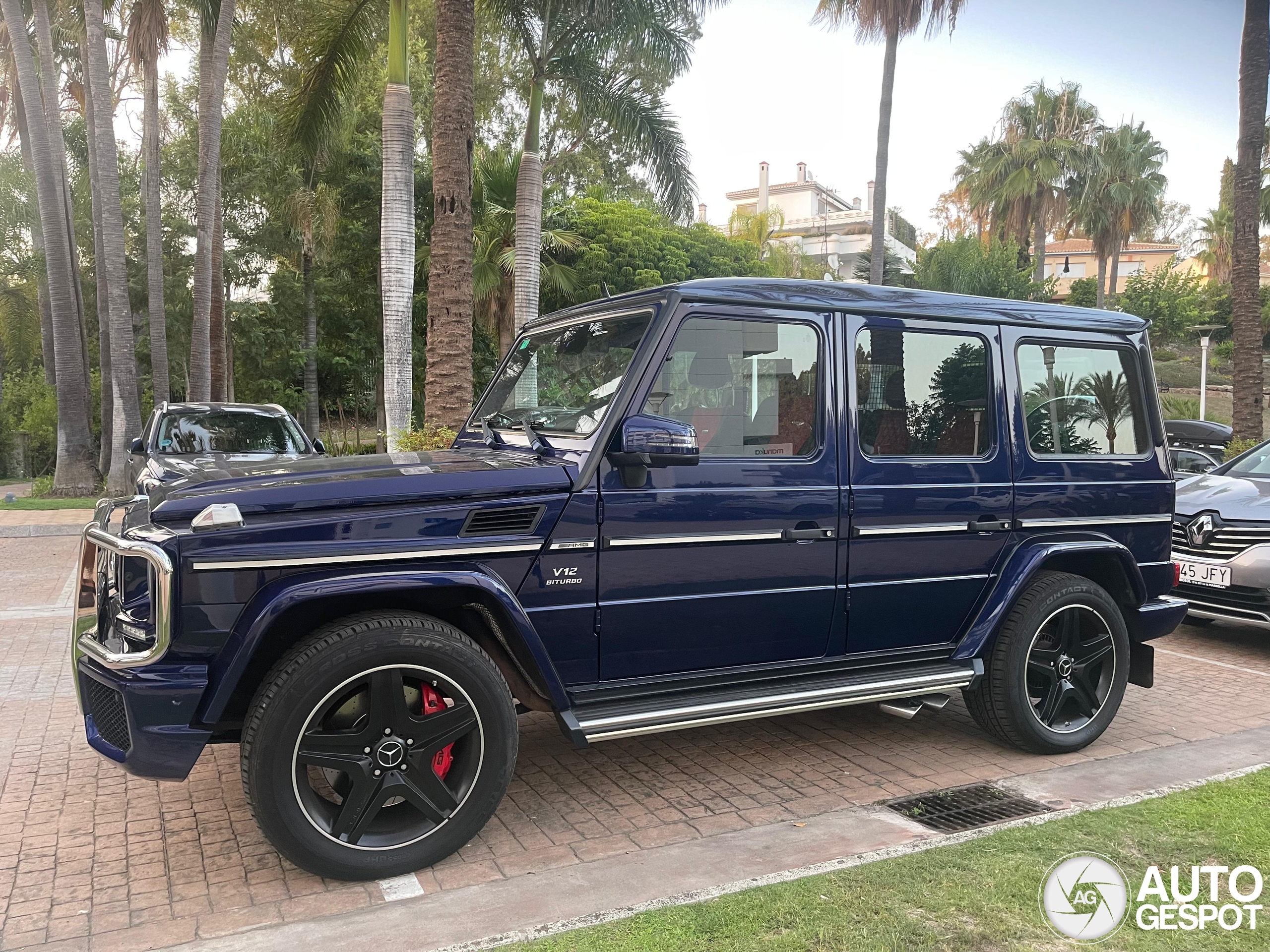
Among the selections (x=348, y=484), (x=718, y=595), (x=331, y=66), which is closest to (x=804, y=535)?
(x=718, y=595)

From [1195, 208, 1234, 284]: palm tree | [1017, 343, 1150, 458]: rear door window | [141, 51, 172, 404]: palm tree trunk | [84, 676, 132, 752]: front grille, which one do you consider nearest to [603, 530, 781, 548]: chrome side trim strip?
[1017, 343, 1150, 458]: rear door window

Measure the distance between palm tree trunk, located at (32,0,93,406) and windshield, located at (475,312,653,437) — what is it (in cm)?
1731

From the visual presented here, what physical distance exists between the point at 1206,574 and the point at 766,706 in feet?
14.7

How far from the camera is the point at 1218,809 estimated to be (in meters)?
3.74

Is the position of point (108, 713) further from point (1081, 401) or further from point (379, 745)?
point (1081, 401)

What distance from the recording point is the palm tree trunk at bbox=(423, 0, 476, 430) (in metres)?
10.5

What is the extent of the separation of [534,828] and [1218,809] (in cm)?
283

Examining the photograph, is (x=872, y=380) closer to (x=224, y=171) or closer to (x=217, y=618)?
(x=217, y=618)

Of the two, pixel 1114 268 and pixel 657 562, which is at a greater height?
pixel 1114 268

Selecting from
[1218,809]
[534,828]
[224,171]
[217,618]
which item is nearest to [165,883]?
[217,618]

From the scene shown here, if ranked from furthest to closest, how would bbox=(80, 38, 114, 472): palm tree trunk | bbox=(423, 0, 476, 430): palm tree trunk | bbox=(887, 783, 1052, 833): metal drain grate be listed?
bbox=(80, 38, 114, 472): palm tree trunk → bbox=(423, 0, 476, 430): palm tree trunk → bbox=(887, 783, 1052, 833): metal drain grate

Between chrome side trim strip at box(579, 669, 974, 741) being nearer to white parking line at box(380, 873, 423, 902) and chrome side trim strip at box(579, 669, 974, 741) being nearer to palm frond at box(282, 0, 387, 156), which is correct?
white parking line at box(380, 873, 423, 902)

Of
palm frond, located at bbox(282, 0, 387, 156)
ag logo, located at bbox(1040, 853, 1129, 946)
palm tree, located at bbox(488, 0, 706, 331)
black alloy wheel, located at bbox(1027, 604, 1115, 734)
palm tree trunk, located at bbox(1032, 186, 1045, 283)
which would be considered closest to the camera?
ag logo, located at bbox(1040, 853, 1129, 946)

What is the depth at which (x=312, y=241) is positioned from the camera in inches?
899
